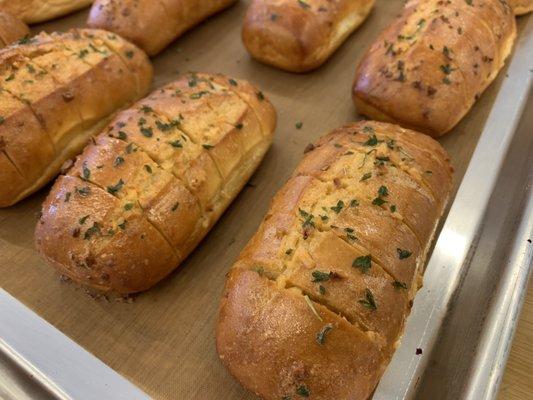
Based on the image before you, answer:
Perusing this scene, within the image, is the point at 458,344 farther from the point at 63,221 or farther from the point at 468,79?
the point at 63,221

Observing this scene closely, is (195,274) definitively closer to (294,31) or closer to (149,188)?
(149,188)

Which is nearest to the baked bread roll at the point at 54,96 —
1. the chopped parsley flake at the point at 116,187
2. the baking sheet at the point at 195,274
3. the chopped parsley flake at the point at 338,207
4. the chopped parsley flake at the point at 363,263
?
the baking sheet at the point at 195,274

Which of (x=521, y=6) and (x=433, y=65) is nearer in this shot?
(x=433, y=65)

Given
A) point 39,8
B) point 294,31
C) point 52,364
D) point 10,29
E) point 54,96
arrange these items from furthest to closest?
1. point 39,8
2. point 10,29
3. point 294,31
4. point 54,96
5. point 52,364

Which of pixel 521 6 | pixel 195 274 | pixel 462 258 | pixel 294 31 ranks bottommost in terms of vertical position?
pixel 195 274

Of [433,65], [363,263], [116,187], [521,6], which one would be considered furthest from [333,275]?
[521,6]

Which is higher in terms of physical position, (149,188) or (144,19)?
(144,19)

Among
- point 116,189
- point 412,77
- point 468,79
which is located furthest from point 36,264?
point 468,79
